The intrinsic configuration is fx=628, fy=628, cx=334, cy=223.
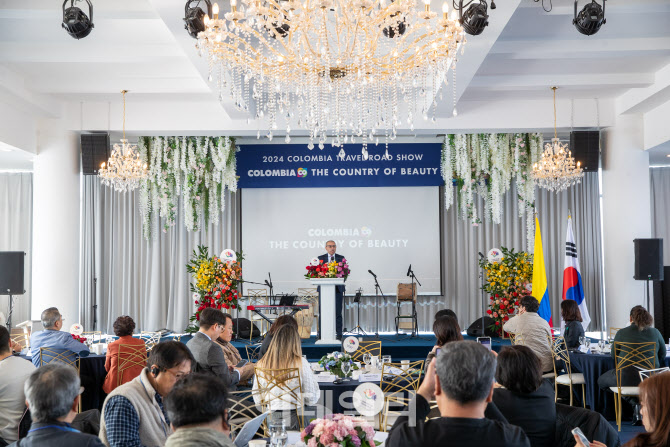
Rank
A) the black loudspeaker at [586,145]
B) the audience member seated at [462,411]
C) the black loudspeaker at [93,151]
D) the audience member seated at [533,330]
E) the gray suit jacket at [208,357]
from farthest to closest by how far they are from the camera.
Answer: the black loudspeaker at [586,145] < the black loudspeaker at [93,151] < the audience member seated at [533,330] < the gray suit jacket at [208,357] < the audience member seated at [462,411]

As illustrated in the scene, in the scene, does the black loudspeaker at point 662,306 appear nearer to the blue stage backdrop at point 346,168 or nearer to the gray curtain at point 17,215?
the blue stage backdrop at point 346,168

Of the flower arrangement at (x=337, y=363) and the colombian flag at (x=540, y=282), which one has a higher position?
the colombian flag at (x=540, y=282)

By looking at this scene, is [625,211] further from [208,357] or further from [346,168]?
[208,357]

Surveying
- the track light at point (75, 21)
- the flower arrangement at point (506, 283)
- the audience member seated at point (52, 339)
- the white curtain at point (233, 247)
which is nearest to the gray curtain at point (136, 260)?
the white curtain at point (233, 247)

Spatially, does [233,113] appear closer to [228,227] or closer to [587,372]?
[228,227]

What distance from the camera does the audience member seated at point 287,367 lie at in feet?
15.4

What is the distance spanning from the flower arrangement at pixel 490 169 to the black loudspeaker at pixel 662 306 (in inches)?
97.2

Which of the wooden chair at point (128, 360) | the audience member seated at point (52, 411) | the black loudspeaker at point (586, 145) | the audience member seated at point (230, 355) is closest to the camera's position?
the audience member seated at point (52, 411)

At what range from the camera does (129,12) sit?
6461 millimetres

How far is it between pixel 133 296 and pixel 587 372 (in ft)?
29.4

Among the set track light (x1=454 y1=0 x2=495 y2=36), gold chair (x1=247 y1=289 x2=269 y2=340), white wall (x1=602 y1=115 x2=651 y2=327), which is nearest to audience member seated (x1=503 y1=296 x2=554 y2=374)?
track light (x1=454 y1=0 x2=495 y2=36)

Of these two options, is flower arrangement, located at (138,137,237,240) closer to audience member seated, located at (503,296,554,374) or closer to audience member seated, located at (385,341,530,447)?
audience member seated, located at (503,296,554,374)

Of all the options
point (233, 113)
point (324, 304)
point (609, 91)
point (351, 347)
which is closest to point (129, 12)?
point (233, 113)

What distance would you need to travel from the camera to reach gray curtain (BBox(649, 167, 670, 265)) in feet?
41.3
